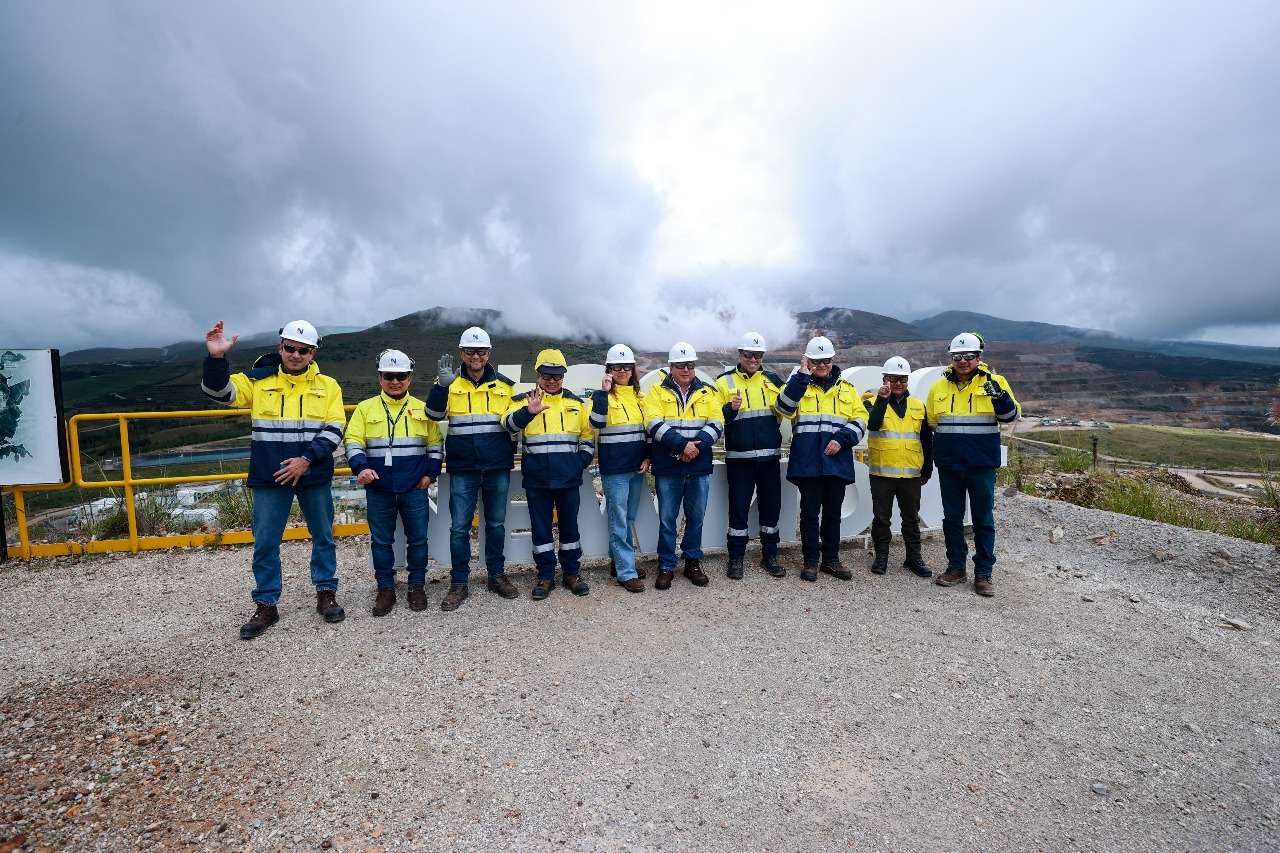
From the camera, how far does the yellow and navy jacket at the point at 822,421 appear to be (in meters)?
5.86

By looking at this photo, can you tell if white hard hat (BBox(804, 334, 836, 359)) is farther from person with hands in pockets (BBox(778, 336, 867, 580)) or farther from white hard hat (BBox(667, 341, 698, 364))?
white hard hat (BBox(667, 341, 698, 364))

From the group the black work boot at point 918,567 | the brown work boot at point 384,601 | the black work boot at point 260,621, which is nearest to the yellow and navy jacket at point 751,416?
the black work boot at point 918,567

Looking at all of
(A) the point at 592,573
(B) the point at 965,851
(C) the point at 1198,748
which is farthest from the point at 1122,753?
(A) the point at 592,573

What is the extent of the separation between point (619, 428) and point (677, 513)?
42.9 inches

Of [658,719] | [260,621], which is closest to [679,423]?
[658,719]

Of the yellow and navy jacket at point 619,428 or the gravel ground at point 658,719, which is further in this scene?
the yellow and navy jacket at point 619,428

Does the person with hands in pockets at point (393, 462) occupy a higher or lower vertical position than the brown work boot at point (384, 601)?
higher

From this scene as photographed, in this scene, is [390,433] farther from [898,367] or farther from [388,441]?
[898,367]

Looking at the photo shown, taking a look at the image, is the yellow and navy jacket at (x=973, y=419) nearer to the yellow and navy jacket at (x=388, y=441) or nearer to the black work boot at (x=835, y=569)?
the black work boot at (x=835, y=569)

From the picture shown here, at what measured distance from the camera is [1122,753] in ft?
11.2

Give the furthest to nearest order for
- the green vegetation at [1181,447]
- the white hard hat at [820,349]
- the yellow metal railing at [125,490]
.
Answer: the green vegetation at [1181,447] < the yellow metal railing at [125,490] < the white hard hat at [820,349]

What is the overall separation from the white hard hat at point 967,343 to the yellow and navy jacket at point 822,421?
3.36 feet

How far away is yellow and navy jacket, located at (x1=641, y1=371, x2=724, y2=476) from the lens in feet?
18.5

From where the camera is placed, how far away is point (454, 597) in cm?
540
